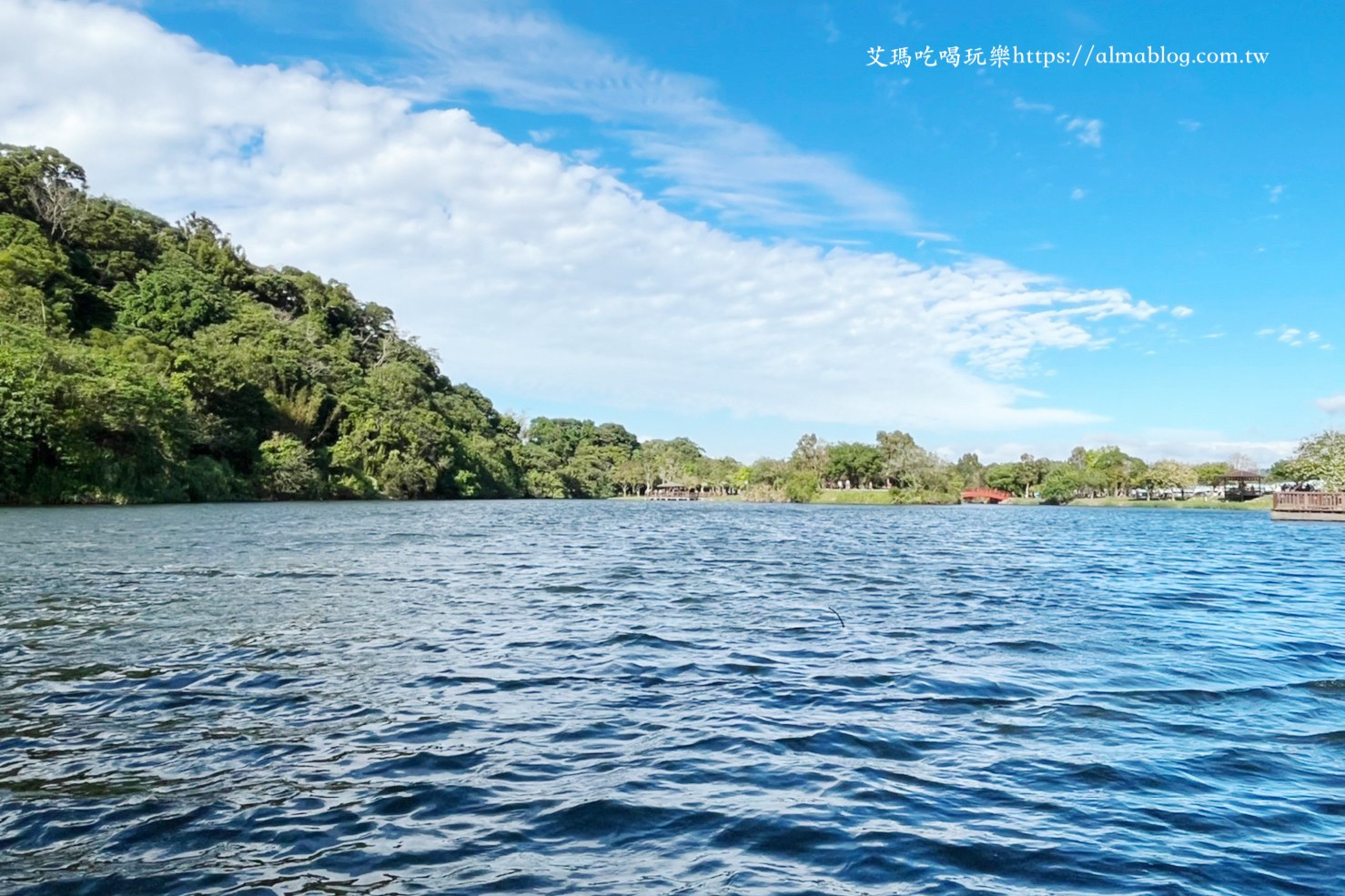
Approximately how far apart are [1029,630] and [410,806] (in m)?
13.5

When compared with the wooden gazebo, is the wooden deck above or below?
below

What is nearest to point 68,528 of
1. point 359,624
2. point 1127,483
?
point 359,624

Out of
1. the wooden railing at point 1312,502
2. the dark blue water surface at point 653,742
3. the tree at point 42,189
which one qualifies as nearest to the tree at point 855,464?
the wooden railing at point 1312,502

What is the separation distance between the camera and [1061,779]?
26.1 ft

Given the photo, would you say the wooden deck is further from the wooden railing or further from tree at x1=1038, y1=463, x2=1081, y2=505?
tree at x1=1038, y1=463, x2=1081, y2=505

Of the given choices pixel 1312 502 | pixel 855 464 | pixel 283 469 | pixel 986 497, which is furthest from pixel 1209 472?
pixel 283 469

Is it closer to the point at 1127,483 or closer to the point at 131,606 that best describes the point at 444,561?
the point at 131,606

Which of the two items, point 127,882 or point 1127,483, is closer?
point 127,882

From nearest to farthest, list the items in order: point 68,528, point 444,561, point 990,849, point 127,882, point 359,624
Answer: point 127,882 → point 990,849 → point 359,624 → point 444,561 → point 68,528

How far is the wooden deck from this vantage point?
82.9 metres

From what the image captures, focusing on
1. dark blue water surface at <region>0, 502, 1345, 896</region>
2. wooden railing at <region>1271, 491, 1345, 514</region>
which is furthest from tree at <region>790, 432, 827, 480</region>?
dark blue water surface at <region>0, 502, 1345, 896</region>

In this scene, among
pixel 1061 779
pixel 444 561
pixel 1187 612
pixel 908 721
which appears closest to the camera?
pixel 1061 779

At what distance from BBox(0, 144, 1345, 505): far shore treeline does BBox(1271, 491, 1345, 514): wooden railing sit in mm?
13929

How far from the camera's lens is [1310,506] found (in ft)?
284
